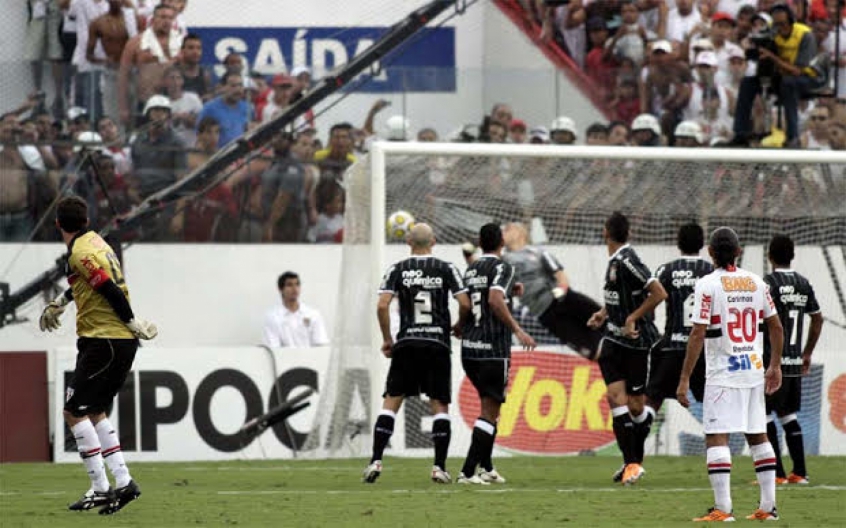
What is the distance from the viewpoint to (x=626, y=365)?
15.4 metres

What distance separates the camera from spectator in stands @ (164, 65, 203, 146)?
68.1ft

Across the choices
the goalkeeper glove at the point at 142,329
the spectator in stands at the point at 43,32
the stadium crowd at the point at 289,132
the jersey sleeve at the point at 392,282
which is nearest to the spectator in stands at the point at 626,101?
the stadium crowd at the point at 289,132

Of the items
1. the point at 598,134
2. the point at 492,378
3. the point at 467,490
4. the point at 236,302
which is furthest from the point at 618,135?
the point at 467,490

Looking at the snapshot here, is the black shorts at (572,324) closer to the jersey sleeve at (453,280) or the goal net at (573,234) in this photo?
the goal net at (573,234)

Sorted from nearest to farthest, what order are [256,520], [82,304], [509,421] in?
1. [256,520]
2. [82,304]
3. [509,421]

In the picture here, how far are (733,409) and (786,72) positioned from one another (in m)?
11.7

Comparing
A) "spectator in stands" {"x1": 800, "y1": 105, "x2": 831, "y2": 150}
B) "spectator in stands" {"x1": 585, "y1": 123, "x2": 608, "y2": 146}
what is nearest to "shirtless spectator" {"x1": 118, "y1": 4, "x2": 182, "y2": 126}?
"spectator in stands" {"x1": 585, "y1": 123, "x2": 608, "y2": 146}

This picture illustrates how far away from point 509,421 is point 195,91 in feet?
18.0

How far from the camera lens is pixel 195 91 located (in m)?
20.8

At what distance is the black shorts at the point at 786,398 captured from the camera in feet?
50.7

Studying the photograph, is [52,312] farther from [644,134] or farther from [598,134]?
[644,134]

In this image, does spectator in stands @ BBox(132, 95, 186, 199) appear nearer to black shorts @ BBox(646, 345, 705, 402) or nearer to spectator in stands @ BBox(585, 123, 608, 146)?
spectator in stands @ BBox(585, 123, 608, 146)

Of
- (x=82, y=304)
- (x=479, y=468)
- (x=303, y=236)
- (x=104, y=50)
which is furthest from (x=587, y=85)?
(x=82, y=304)

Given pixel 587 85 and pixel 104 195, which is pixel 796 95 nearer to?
pixel 587 85
